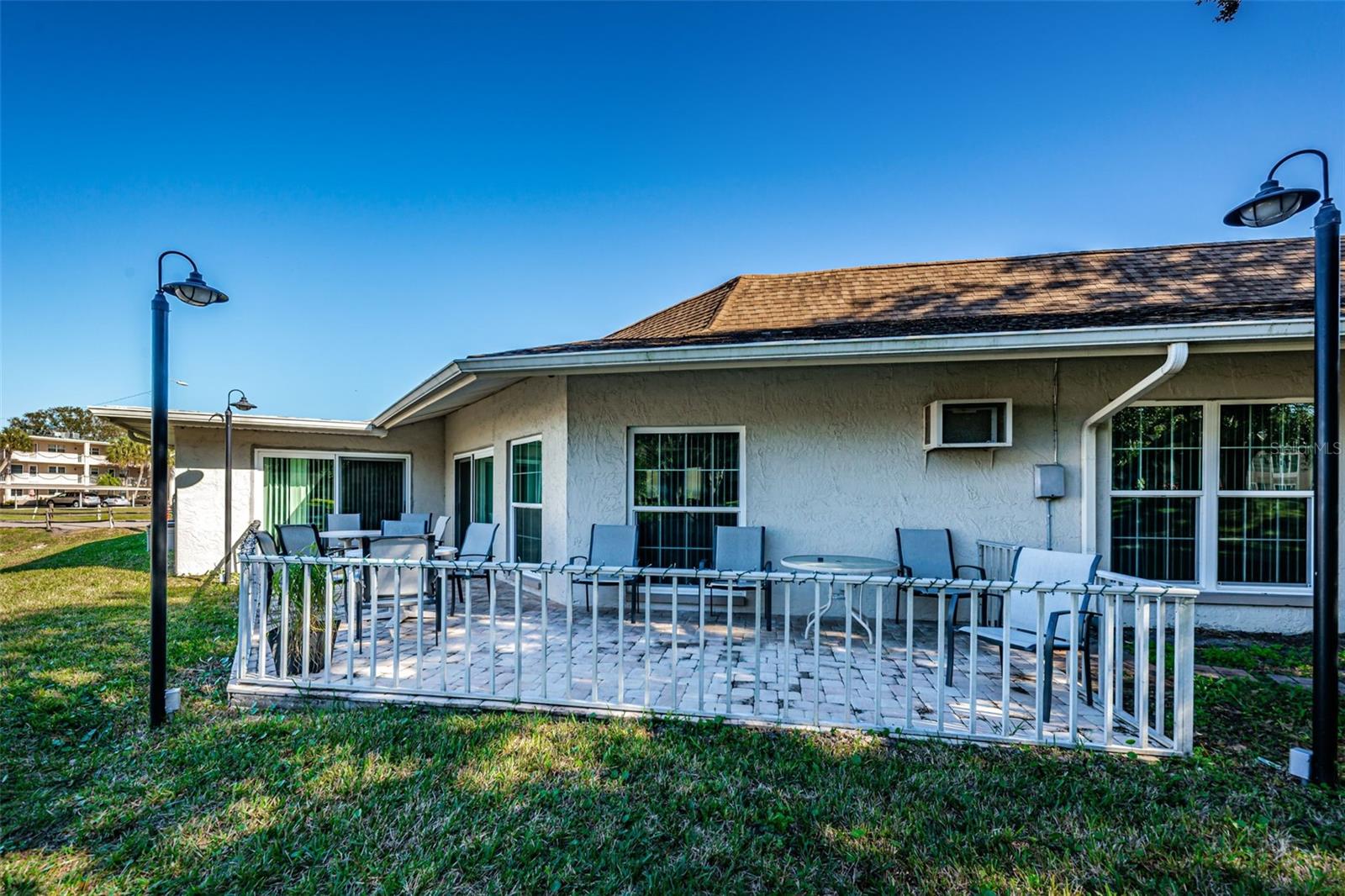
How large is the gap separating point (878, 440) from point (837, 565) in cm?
163

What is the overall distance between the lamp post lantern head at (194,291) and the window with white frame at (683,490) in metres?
3.61

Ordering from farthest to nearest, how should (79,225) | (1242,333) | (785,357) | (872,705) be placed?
A: (79,225), (785,357), (1242,333), (872,705)

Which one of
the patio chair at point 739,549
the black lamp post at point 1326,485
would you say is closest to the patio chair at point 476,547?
the patio chair at point 739,549

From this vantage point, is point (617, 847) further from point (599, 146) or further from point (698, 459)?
point (599, 146)

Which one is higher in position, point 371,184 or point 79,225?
point 371,184

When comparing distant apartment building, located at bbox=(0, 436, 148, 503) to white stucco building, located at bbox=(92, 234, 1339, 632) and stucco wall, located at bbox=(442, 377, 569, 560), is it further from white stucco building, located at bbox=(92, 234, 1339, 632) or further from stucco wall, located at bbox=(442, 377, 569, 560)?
white stucco building, located at bbox=(92, 234, 1339, 632)

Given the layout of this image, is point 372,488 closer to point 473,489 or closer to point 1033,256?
point 473,489

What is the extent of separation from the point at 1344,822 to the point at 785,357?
12.1 feet

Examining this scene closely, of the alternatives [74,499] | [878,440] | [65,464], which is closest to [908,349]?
[878,440]

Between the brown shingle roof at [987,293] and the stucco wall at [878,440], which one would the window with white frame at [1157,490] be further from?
the brown shingle roof at [987,293]

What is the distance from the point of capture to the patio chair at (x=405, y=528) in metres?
8.60

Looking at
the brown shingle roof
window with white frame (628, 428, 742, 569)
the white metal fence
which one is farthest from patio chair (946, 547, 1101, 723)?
window with white frame (628, 428, 742, 569)

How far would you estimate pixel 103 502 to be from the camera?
3544 cm

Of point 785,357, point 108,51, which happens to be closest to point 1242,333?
point 785,357
